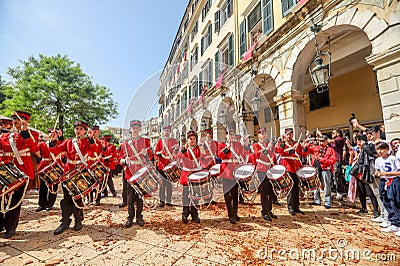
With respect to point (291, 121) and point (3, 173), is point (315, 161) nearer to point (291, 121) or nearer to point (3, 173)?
point (291, 121)

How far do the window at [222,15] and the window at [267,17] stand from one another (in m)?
3.77

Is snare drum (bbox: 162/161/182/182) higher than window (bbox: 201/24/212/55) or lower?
lower

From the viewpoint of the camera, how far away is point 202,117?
14.4 meters

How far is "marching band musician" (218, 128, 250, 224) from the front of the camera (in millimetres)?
3973

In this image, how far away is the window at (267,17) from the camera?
849 cm

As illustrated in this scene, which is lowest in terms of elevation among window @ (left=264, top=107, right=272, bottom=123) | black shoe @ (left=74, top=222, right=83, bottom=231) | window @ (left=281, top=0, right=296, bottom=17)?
black shoe @ (left=74, top=222, right=83, bottom=231)

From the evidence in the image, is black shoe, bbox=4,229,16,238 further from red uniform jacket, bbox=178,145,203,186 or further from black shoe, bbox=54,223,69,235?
red uniform jacket, bbox=178,145,203,186

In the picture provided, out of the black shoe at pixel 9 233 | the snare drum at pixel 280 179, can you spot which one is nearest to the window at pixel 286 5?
the snare drum at pixel 280 179

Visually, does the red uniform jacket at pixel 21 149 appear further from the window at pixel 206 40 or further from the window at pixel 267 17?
the window at pixel 206 40

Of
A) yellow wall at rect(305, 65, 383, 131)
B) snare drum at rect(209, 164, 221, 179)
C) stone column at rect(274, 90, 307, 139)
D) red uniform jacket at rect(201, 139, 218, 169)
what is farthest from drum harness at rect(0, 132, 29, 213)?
yellow wall at rect(305, 65, 383, 131)

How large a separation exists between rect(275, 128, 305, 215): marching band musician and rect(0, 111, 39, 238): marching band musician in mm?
5004

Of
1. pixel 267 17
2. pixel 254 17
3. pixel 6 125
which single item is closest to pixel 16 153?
pixel 6 125

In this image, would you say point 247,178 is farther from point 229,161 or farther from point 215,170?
point 215,170

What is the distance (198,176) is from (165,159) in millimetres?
1980
